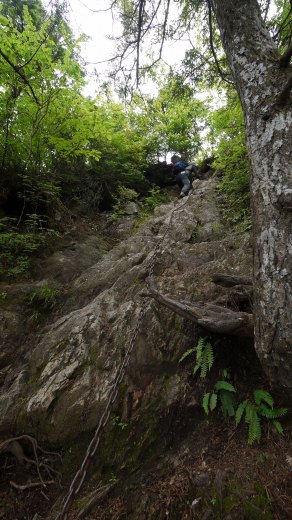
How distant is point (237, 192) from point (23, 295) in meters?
6.23

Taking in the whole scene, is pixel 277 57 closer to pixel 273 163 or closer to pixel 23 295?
pixel 273 163

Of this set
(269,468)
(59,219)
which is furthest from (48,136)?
(269,468)

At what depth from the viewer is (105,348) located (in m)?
4.03

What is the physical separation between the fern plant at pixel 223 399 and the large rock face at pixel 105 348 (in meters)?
0.41

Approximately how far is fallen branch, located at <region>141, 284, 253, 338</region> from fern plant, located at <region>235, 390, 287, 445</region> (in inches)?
24.2

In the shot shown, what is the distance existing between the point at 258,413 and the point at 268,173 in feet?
7.80

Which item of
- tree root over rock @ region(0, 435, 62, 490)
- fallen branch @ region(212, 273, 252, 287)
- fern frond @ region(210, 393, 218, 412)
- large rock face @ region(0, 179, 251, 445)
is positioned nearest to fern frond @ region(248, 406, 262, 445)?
fern frond @ region(210, 393, 218, 412)

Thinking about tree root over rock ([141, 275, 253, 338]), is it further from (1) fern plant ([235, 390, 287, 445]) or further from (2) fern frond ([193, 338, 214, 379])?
(1) fern plant ([235, 390, 287, 445])

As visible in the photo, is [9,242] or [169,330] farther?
[9,242]

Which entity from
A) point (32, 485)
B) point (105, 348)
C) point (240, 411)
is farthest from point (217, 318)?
point (32, 485)

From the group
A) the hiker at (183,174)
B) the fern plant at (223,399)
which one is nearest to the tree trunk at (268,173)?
the fern plant at (223,399)

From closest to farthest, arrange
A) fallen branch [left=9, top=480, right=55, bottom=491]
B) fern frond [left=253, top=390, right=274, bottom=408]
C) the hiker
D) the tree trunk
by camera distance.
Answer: the tree trunk < fern frond [left=253, top=390, right=274, bottom=408] < fallen branch [left=9, top=480, right=55, bottom=491] < the hiker

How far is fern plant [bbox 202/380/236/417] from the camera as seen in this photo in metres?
2.76

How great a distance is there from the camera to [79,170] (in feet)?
31.8
